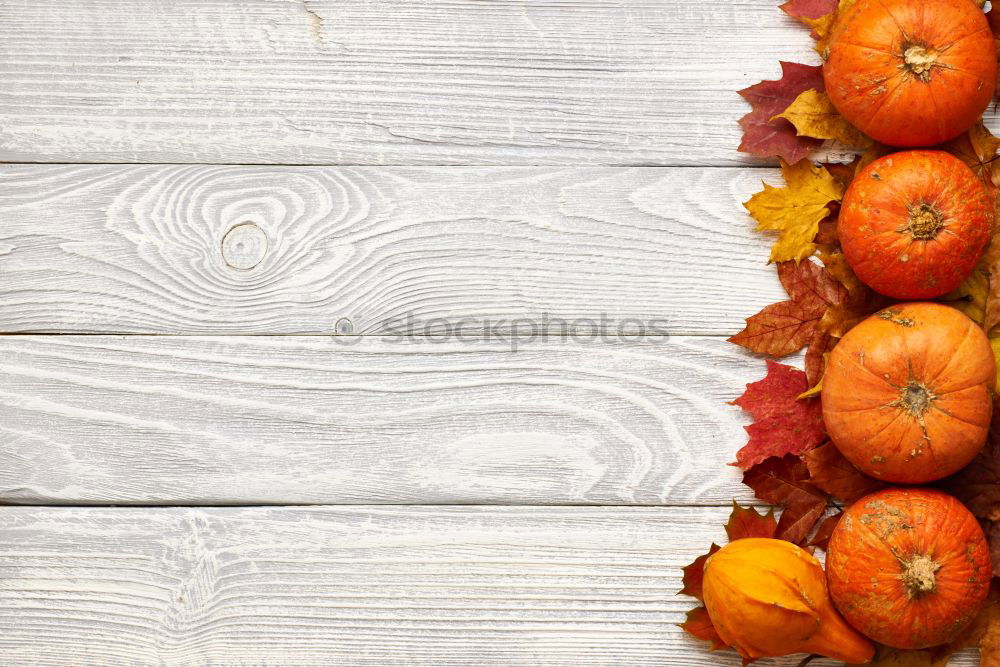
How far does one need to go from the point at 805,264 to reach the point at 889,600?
1.38ft

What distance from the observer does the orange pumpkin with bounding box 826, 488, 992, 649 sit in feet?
2.83

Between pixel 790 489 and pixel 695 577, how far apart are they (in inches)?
6.6

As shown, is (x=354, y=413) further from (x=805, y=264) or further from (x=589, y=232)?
(x=805, y=264)

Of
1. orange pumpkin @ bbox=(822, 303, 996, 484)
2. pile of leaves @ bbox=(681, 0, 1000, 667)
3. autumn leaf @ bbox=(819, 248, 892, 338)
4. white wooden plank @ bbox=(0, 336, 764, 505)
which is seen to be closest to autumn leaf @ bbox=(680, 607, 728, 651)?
pile of leaves @ bbox=(681, 0, 1000, 667)

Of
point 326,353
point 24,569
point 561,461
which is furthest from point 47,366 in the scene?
point 561,461

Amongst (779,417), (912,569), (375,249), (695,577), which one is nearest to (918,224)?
(779,417)

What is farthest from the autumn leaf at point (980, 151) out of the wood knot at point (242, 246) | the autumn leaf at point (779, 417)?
the wood knot at point (242, 246)

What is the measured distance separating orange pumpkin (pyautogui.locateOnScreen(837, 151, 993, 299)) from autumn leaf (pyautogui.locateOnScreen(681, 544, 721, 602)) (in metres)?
0.40

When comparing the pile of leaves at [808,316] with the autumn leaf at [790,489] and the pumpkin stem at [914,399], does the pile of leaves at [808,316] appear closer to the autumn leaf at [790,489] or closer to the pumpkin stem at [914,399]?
the autumn leaf at [790,489]

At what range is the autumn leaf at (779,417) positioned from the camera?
0.98 meters

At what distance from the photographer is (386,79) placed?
1.03 metres

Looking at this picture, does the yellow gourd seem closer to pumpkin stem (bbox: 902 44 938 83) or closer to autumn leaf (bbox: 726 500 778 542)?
autumn leaf (bbox: 726 500 778 542)

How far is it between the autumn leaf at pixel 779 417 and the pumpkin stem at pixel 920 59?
39 centimetres

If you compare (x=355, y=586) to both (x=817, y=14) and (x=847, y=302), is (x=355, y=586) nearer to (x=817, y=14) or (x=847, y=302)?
(x=847, y=302)
